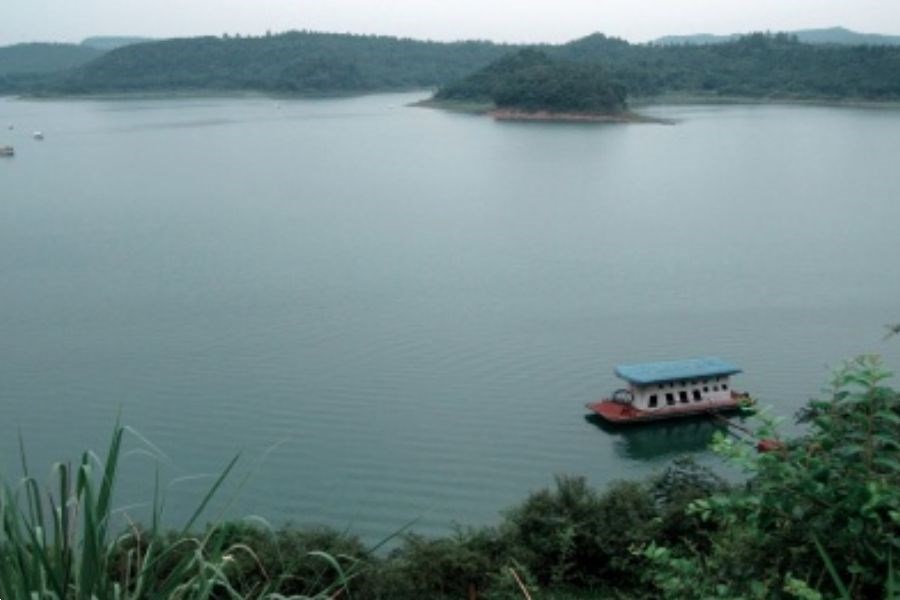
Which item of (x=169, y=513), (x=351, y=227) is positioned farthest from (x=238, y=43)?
(x=169, y=513)

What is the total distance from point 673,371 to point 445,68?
47.5 m

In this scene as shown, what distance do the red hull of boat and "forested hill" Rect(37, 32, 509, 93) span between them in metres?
41.2

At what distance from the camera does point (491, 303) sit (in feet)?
30.0

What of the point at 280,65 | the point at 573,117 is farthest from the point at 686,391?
the point at 280,65

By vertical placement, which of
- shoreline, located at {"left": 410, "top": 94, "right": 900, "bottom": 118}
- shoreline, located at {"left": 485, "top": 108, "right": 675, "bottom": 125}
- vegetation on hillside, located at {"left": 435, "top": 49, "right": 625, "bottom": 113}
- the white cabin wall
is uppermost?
vegetation on hillside, located at {"left": 435, "top": 49, "right": 625, "bottom": 113}

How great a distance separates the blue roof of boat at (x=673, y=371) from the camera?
6426 mm

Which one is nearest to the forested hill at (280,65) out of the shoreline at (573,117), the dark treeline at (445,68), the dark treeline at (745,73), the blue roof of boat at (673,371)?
the dark treeline at (445,68)

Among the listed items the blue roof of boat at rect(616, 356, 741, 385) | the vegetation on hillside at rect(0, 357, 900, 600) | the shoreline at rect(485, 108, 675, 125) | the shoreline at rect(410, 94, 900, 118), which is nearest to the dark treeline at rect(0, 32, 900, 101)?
the shoreline at rect(410, 94, 900, 118)

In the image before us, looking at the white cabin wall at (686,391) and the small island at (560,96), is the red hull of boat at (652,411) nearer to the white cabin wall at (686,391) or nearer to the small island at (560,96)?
the white cabin wall at (686,391)

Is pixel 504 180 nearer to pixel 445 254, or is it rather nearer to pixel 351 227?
pixel 351 227

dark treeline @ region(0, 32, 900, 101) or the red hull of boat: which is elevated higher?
dark treeline @ region(0, 32, 900, 101)

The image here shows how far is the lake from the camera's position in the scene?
230 inches

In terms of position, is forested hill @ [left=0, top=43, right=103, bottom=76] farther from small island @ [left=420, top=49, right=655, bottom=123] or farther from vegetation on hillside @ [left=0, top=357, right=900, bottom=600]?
vegetation on hillside @ [left=0, top=357, right=900, bottom=600]

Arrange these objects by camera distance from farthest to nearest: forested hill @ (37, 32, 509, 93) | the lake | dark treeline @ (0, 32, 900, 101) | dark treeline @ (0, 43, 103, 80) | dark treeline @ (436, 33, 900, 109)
Answer: 1. dark treeline @ (0, 43, 103, 80)
2. forested hill @ (37, 32, 509, 93)
3. dark treeline @ (0, 32, 900, 101)
4. dark treeline @ (436, 33, 900, 109)
5. the lake
